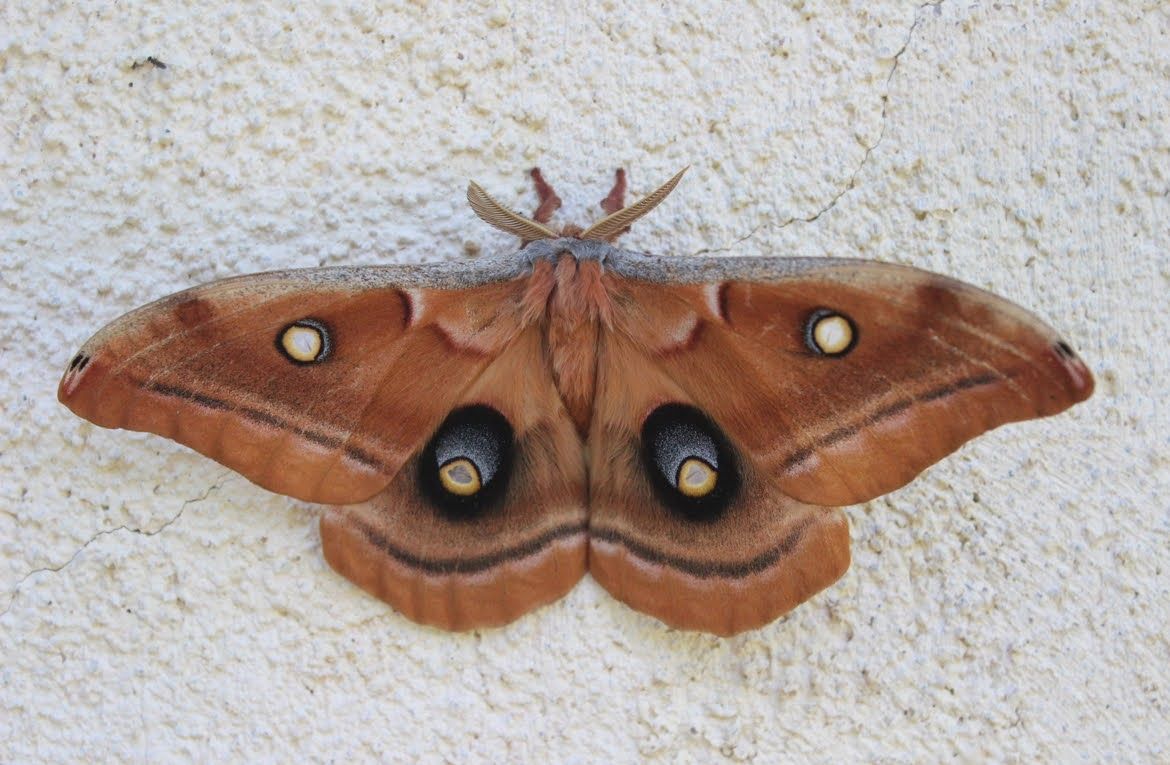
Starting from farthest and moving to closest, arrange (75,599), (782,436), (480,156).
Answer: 1. (480,156)
2. (75,599)
3. (782,436)

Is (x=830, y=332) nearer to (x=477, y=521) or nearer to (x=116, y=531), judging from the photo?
(x=477, y=521)

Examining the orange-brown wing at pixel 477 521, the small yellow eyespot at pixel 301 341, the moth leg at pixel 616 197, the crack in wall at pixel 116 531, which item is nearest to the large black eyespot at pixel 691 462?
the orange-brown wing at pixel 477 521

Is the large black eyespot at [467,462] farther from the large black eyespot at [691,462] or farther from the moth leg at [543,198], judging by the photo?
the moth leg at [543,198]

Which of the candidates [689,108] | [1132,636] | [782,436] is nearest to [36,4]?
[689,108]

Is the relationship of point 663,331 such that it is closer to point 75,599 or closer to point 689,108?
point 689,108

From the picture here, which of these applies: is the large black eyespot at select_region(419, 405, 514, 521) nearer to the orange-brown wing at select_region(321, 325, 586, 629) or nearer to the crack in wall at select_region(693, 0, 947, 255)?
the orange-brown wing at select_region(321, 325, 586, 629)

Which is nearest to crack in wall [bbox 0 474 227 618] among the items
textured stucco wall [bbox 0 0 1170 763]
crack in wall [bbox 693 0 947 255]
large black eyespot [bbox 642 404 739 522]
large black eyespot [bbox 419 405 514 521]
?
textured stucco wall [bbox 0 0 1170 763]

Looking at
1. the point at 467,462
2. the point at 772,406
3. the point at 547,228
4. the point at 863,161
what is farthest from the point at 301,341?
the point at 863,161
